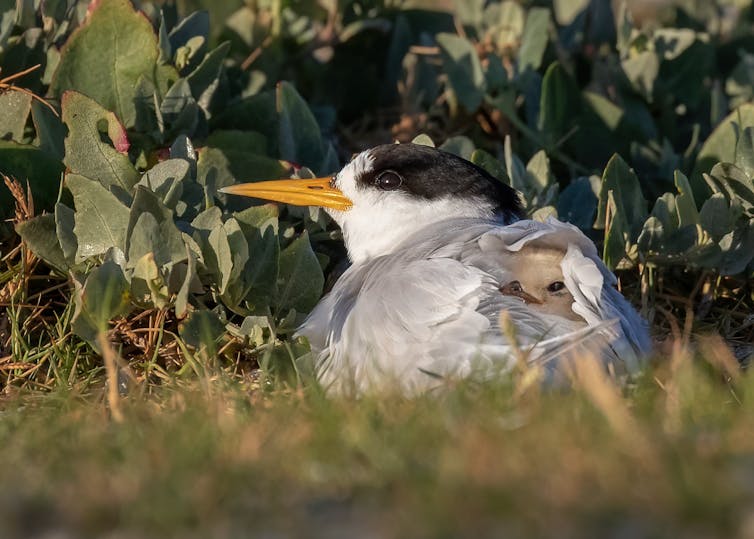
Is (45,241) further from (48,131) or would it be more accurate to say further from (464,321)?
(464,321)

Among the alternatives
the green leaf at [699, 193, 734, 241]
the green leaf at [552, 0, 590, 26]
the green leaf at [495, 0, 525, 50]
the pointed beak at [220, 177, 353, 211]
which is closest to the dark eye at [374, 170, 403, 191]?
the pointed beak at [220, 177, 353, 211]

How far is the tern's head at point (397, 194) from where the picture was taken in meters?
4.23

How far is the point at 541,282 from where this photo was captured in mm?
3412

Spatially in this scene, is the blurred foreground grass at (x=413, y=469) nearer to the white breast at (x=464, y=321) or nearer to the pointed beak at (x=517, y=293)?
the white breast at (x=464, y=321)

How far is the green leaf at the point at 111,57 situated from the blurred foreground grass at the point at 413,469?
6.87ft

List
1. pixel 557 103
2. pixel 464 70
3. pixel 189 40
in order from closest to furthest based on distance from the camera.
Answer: pixel 189 40 → pixel 557 103 → pixel 464 70

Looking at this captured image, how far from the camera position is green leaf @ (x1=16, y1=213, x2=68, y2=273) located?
4.08m

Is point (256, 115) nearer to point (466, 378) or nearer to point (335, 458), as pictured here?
point (466, 378)

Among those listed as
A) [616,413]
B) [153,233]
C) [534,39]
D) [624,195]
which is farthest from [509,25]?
[616,413]

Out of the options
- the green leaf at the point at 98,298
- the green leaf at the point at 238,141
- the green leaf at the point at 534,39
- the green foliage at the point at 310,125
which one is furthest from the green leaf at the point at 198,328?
the green leaf at the point at 534,39

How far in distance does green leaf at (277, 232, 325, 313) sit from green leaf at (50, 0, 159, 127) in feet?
3.16

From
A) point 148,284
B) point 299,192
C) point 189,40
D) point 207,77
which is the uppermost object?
point 189,40

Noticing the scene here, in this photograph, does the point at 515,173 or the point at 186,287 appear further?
the point at 515,173

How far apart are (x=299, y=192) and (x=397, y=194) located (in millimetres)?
356
